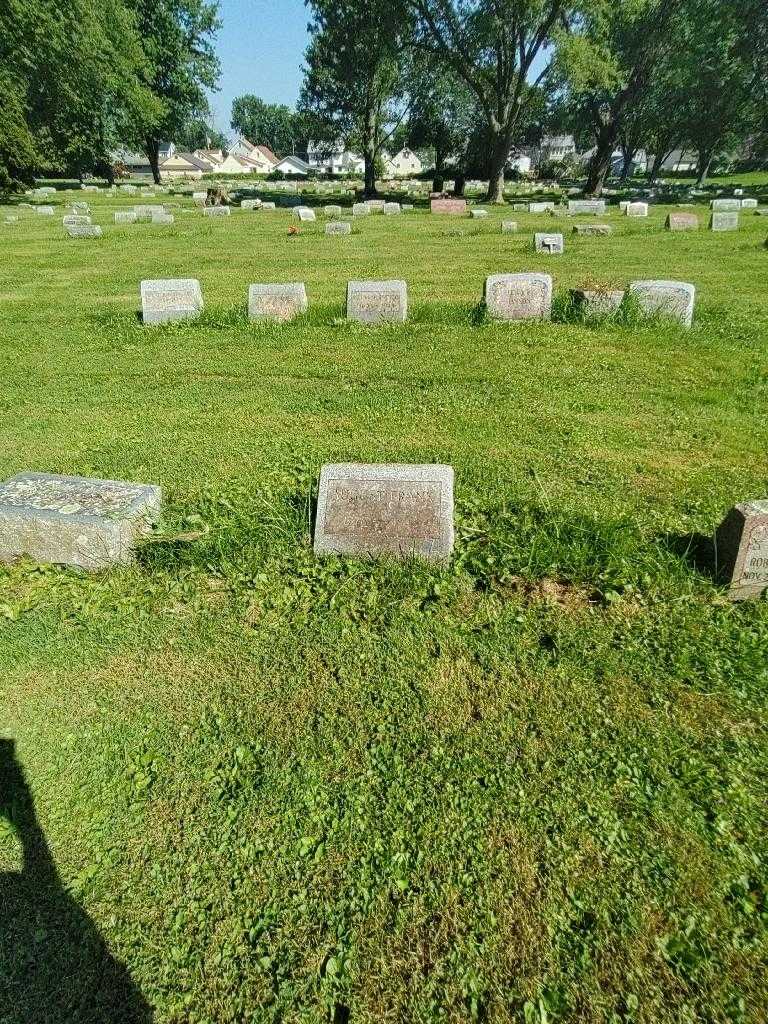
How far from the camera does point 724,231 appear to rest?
20.6m

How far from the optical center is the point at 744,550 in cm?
339

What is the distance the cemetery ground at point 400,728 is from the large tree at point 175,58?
49.9 meters

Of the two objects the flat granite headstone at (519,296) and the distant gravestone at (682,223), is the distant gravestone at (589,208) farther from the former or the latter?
the flat granite headstone at (519,296)

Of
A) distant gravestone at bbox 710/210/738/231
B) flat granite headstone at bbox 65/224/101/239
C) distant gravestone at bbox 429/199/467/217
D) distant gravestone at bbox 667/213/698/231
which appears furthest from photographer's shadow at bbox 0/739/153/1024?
distant gravestone at bbox 429/199/467/217

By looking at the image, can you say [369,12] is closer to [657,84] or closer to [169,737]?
[657,84]

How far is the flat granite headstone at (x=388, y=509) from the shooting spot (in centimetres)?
367

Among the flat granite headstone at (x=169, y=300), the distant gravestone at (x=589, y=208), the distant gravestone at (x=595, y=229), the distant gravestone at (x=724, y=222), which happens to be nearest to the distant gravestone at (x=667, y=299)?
the flat granite headstone at (x=169, y=300)

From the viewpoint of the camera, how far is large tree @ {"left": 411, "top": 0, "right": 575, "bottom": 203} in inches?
1029

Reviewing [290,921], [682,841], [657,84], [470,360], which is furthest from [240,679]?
[657,84]

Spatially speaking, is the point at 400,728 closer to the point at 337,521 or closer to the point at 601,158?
the point at 337,521

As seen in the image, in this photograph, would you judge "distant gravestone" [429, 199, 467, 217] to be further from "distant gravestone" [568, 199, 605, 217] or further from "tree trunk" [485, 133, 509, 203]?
"distant gravestone" [568, 199, 605, 217]

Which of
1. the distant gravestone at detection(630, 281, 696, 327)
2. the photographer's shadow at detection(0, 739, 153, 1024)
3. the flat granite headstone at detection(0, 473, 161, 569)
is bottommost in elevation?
the photographer's shadow at detection(0, 739, 153, 1024)

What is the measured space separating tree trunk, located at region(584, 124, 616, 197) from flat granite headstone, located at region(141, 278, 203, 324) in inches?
1385

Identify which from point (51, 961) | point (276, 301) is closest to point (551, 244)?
point (276, 301)
